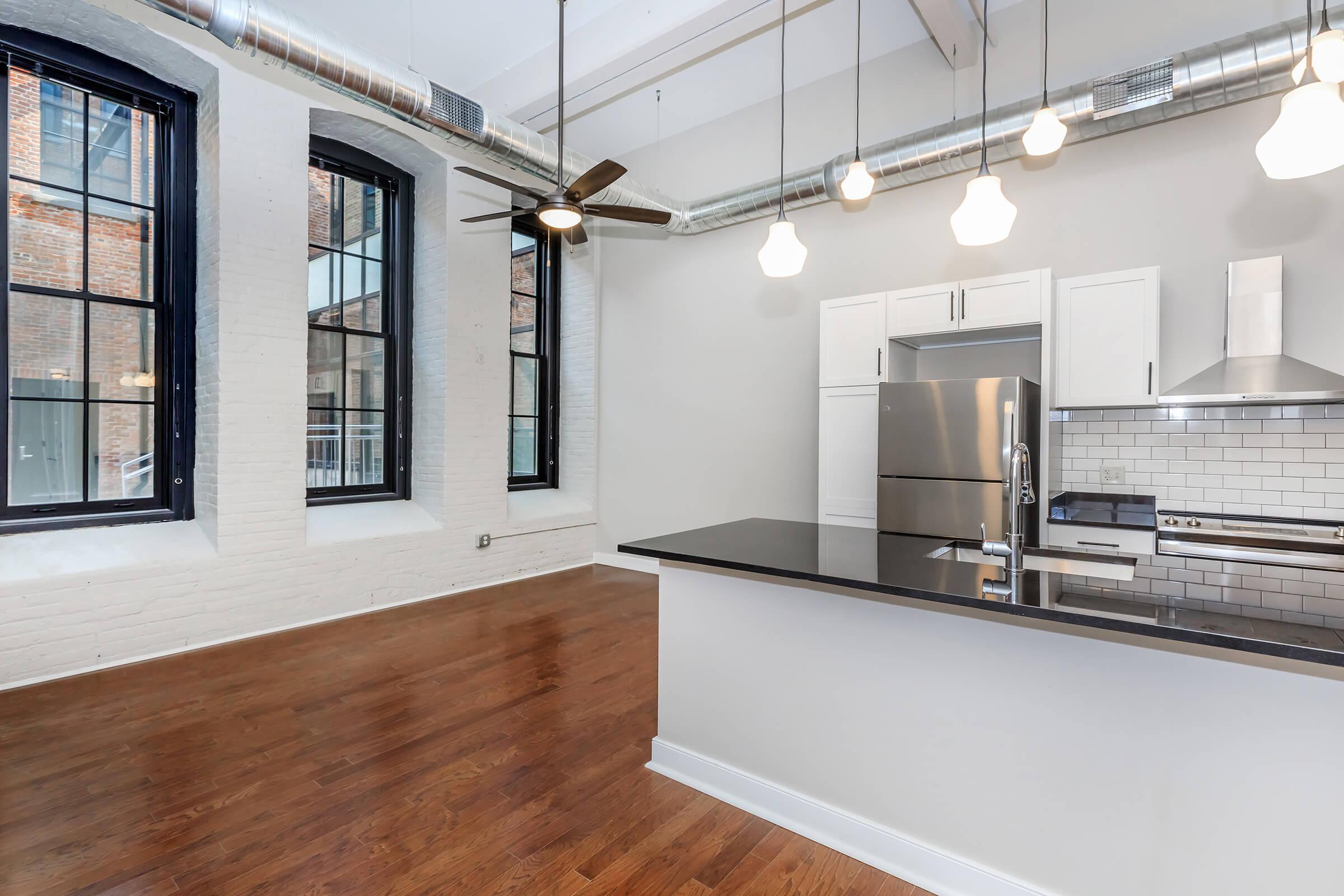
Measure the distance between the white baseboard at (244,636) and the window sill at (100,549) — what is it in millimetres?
537

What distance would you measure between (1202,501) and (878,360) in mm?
1993

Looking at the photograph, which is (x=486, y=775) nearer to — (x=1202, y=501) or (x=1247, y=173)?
(x=1202, y=501)

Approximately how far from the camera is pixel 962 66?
171 inches

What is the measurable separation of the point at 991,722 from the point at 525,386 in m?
5.56

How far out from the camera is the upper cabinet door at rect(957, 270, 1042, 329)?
→ 3705 mm

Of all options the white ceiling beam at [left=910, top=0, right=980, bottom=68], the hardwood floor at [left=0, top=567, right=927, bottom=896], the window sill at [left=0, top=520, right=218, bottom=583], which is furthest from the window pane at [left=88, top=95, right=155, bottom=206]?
→ the white ceiling beam at [left=910, top=0, right=980, bottom=68]

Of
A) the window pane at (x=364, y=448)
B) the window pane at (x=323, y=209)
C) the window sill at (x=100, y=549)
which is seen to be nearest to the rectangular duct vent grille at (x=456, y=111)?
the window pane at (x=323, y=209)

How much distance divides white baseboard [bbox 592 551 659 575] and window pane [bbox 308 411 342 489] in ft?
8.54

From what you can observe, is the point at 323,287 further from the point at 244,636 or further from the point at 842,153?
the point at 842,153

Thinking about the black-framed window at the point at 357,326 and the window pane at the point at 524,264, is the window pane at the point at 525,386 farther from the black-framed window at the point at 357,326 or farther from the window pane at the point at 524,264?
the black-framed window at the point at 357,326

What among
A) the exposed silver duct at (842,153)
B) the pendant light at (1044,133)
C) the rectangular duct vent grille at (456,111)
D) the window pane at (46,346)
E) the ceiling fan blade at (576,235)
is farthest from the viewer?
the ceiling fan blade at (576,235)

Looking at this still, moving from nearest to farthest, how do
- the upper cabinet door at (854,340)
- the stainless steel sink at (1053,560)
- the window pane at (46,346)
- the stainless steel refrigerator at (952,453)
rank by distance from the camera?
the stainless steel sink at (1053,560), the stainless steel refrigerator at (952,453), the window pane at (46,346), the upper cabinet door at (854,340)

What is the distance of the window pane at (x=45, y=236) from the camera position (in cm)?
366

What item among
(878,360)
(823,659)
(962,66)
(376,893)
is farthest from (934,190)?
(376,893)
